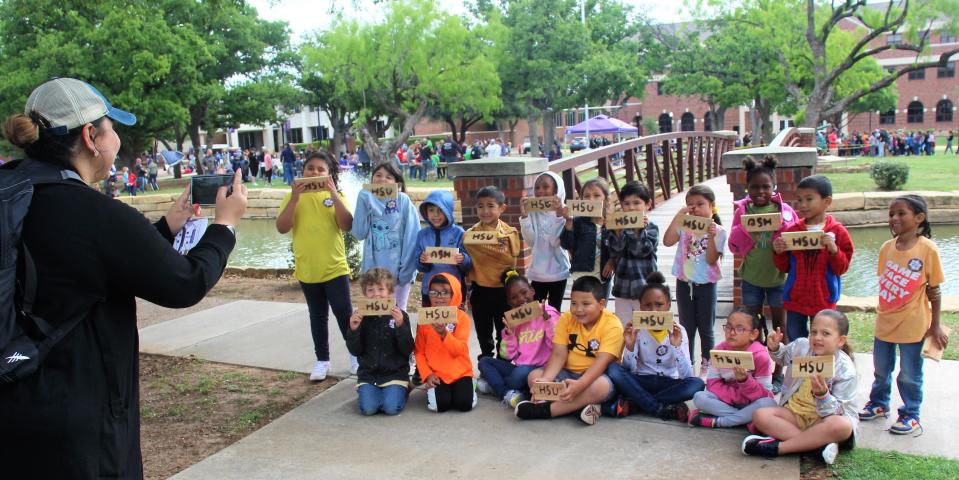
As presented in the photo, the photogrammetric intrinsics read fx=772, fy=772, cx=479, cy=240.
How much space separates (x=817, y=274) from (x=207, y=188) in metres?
3.24

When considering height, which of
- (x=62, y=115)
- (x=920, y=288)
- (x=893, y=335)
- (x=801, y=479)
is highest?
(x=62, y=115)

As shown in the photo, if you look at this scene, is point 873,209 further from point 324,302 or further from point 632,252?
point 324,302

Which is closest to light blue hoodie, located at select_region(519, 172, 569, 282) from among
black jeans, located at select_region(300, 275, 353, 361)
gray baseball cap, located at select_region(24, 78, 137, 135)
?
black jeans, located at select_region(300, 275, 353, 361)

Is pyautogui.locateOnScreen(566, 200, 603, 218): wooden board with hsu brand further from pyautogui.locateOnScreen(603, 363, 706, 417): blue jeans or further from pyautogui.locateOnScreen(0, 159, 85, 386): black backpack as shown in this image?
pyautogui.locateOnScreen(0, 159, 85, 386): black backpack

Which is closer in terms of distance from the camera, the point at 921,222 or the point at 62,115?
the point at 62,115

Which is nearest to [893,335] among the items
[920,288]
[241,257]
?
[920,288]

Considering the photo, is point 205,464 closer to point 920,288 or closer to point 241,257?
point 920,288

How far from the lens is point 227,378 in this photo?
5.43 metres

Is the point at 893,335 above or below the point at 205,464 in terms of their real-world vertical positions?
above

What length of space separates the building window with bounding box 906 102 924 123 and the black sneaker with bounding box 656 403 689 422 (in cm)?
6105

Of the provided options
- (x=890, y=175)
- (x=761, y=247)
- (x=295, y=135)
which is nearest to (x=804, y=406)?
(x=761, y=247)

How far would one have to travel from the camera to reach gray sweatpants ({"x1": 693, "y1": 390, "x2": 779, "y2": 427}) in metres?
4.01

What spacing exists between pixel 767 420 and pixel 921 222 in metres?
1.31

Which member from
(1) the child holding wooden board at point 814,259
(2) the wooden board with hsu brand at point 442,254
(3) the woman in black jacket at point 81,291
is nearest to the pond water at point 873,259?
(1) the child holding wooden board at point 814,259
